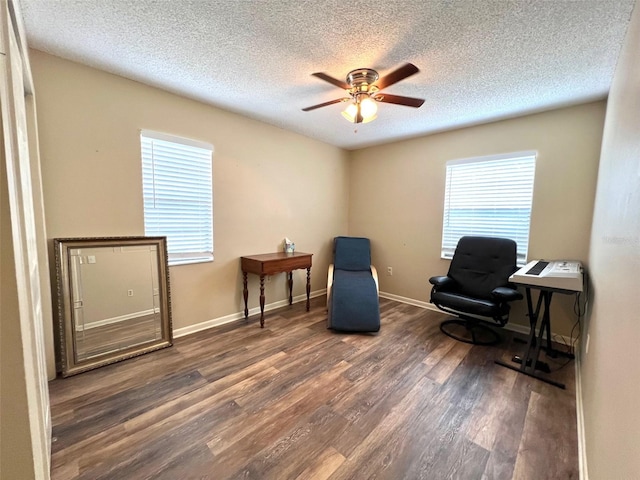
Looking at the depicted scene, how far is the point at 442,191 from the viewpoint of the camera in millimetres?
3465

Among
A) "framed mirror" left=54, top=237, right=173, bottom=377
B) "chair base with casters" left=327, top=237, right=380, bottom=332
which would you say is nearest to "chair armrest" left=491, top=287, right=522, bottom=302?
"chair base with casters" left=327, top=237, right=380, bottom=332

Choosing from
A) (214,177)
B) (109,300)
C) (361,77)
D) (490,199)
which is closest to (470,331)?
(490,199)

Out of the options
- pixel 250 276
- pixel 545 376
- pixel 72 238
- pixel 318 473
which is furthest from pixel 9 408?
pixel 545 376

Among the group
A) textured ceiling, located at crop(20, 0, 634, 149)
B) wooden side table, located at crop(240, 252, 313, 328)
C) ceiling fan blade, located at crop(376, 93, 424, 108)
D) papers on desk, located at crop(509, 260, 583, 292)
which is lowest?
wooden side table, located at crop(240, 252, 313, 328)

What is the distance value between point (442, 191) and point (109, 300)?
150 inches

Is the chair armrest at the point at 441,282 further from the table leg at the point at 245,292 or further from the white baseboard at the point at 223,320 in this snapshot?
the table leg at the point at 245,292

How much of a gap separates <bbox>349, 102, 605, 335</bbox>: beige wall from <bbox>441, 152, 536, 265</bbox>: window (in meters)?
0.08

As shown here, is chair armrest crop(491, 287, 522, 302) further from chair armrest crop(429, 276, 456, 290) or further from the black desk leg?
chair armrest crop(429, 276, 456, 290)

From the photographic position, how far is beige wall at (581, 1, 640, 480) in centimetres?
78

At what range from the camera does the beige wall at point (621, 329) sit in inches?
30.7

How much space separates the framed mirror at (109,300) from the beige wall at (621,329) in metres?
2.92

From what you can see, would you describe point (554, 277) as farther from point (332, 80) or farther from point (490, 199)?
point (332, 80)

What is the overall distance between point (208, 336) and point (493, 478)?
2467mm

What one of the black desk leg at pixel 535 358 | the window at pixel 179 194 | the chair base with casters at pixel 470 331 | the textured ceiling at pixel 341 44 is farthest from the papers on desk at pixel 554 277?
the window at pixel 179 194
